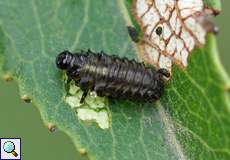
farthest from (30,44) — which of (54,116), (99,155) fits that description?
(99,155)

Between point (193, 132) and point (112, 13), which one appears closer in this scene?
point (193, 132)

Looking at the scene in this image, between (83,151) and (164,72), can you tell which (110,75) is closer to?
(164,72)

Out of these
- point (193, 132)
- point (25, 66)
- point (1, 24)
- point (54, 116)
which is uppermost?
A: point (1, 24)

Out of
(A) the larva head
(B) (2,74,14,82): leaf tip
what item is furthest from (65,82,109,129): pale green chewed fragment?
(B) (2,74,14,82): leaf tip

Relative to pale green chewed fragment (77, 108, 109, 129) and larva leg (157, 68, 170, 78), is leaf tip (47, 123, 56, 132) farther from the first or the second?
larva leg (157, 68, 170, 78)

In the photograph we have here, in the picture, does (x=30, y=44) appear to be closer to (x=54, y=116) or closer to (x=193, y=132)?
(x=54, y=116)

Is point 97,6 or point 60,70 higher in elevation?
point 97,6
